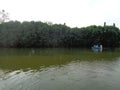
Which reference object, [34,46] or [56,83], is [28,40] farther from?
[56,83]

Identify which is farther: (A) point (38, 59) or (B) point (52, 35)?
(B) point (52, 35)

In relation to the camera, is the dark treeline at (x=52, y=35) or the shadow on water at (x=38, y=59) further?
the dark treeline at (x=52, y=35)

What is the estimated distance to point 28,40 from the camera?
3322cm

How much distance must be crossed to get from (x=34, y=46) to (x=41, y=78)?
23798 millimetres

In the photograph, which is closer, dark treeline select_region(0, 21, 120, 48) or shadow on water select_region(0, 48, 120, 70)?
shadow on water select_region(0, 48, 120, 70)

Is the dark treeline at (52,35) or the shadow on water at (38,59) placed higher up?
the dark treeline at (52,35)

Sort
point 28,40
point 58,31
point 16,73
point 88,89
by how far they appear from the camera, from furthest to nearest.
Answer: point 58,31, point 28,40, point 16,73, point 88,89

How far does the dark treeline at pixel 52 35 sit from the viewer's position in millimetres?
33062

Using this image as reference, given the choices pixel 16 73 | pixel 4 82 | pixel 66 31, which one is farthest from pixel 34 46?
pixel 4 82

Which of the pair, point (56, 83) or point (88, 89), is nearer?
point (88, 89)

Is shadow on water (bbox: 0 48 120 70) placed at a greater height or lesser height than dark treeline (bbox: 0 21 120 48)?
lesser

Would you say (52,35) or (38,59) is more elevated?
(52,35)

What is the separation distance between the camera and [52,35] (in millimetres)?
34906

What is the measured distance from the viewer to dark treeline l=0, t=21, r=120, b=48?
108ft
